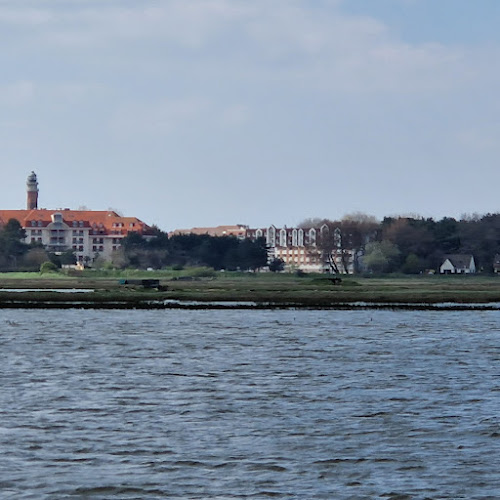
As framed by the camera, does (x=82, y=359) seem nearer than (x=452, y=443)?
No

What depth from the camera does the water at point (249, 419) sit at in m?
19.1

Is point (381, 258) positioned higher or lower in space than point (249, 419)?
higher

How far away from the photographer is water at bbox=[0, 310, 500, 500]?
1906cm

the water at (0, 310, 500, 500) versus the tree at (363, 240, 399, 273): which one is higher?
the tree at (363, 240, 399, 273)

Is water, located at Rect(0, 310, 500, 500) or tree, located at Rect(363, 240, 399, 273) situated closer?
water, located at Rect(0, 310, 500, 500)

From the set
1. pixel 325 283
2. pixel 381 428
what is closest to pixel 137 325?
pixel 381 428

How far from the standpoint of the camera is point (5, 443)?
2236 cm

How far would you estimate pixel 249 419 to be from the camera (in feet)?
→ 84.4

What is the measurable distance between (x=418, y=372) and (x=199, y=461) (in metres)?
17.7

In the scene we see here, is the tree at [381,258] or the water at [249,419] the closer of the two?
the water at [249,419]

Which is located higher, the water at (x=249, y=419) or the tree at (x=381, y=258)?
the tree at (x=381, y=258)

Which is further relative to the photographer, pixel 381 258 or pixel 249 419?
pixel 381 258

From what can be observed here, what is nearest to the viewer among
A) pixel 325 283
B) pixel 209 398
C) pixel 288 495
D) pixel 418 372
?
pixel 288 495

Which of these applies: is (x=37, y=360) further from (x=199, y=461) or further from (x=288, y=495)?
(x=288, y=495)
